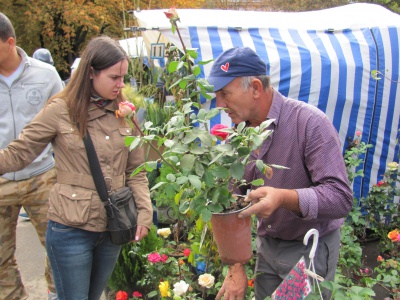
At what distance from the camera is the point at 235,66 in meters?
1.76

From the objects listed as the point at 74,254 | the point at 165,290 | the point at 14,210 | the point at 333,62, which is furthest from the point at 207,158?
the point at 333,62

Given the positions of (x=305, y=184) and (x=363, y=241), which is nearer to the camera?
(x=305, y=184)

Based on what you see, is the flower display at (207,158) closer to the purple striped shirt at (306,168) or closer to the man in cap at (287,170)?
the man in cap at (287,170)

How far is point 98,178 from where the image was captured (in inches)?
88.5

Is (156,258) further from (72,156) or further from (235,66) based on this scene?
(235,66)

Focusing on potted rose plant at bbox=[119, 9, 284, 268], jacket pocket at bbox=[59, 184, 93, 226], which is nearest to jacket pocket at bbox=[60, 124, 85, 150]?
jacket pocket at bbox=[59, 184, 93, 226]

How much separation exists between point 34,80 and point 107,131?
2.94 feet

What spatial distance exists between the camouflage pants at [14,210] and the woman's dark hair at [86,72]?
0.85 metres

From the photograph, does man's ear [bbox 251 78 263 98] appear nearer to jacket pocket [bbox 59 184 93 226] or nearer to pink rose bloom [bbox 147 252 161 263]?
jacket pocket [bbox 59 184 93 226]

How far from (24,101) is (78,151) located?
2.78 ft

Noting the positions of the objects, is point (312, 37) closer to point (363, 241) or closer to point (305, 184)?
point (363, 241)

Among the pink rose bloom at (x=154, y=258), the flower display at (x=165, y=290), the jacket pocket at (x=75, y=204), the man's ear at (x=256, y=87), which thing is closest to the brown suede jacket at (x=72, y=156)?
the jacket pocket at (x=75, y=204)

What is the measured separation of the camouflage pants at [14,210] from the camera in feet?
9.32

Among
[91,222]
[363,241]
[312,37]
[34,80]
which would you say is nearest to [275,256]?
[91,222]
